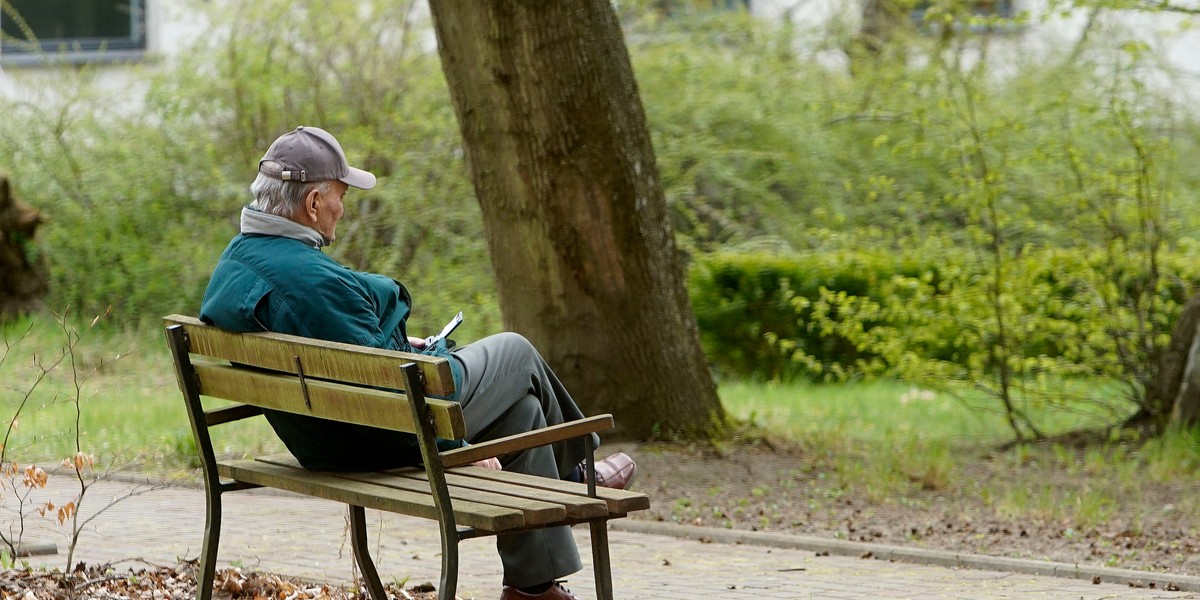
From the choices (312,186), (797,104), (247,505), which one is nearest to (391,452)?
(312,186)

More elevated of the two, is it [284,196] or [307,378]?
[284,196]

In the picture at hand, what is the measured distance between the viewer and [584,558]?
561 centimetres

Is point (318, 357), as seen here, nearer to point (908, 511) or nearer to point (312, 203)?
point (312, 203)

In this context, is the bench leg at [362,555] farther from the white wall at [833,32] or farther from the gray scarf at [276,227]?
the white wall at [833,32]

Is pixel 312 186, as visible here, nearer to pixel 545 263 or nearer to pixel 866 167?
pixel 545 263

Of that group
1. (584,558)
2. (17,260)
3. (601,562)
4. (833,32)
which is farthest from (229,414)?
(833,32)

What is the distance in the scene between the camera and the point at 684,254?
14.7 meters

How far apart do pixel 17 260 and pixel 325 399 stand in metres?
12.2

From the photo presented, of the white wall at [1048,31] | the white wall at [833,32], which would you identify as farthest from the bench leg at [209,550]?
the white wall at [1048,31]

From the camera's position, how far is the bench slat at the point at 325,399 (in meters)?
3.38

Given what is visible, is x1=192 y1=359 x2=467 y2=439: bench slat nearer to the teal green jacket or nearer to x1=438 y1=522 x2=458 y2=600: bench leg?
the teal green jacket

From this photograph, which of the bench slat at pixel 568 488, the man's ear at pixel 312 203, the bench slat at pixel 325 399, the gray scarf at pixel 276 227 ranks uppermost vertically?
the man's ear at pixel 312 203

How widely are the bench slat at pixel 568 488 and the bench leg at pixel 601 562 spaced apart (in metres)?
0.08

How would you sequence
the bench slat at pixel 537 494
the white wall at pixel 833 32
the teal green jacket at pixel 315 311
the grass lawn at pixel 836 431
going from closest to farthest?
the bench slat at pixel 537 494
the teal green jacket at pixel 315 311
the grass lawn at pixel 836 431
the white wall at pixel 833 32
